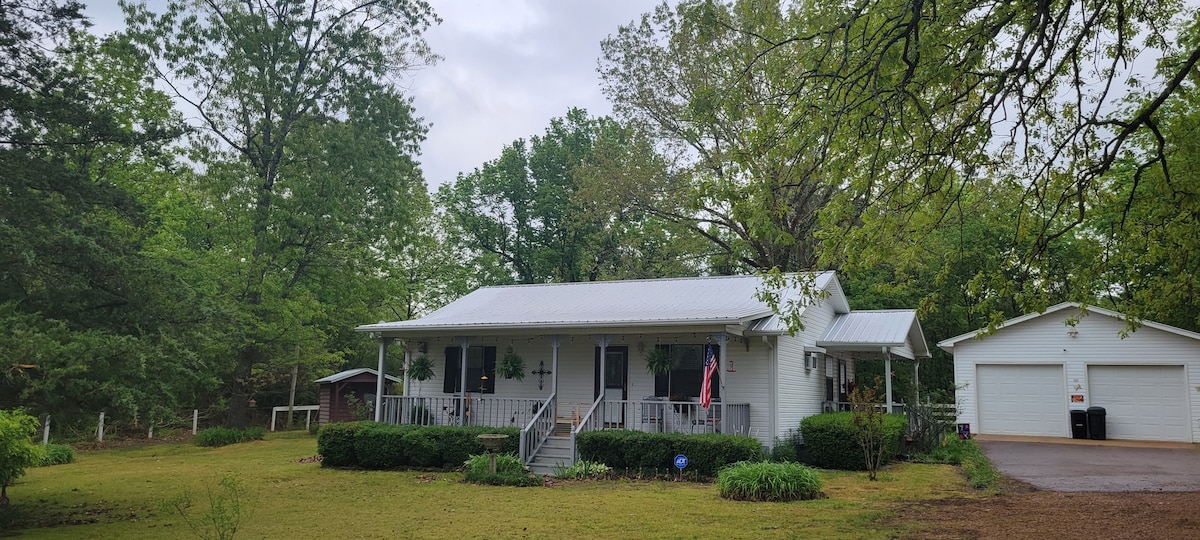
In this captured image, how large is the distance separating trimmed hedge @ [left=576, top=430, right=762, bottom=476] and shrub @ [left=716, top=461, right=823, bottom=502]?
6.46 ft

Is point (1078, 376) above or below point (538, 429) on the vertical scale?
above

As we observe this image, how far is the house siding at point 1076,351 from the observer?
20078 mm

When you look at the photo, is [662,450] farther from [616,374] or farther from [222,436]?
[222,436]

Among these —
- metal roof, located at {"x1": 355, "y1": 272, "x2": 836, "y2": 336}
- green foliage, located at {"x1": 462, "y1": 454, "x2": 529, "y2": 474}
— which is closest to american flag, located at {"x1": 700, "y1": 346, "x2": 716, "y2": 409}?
metal roof, located at {"x1": 355, "y1": 272, "x2": 836, "y2": 336}

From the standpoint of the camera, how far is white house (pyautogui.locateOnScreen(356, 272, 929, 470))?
52.0 ft

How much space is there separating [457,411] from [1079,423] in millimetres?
15951

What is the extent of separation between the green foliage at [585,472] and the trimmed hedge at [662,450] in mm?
287

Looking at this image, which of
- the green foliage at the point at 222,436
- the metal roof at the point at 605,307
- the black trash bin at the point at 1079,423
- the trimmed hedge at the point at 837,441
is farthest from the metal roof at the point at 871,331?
the green foliage at the point at 222,436

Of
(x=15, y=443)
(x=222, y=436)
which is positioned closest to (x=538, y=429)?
(x=15, y=443)

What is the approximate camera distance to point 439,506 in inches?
440

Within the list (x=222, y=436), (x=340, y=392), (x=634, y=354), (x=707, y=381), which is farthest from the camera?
(x=340, y=392)

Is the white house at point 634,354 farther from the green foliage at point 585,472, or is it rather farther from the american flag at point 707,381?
the green foliage at point 585,472

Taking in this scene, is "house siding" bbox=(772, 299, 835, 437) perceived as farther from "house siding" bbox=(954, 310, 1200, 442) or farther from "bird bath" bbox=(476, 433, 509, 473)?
"bird bath" bbox=(476, 433, 509, 473)

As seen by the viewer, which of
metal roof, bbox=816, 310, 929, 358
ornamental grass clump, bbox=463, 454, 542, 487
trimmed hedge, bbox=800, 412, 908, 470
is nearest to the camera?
ornamental grass clump, bbox=463, 454, 542, 487
